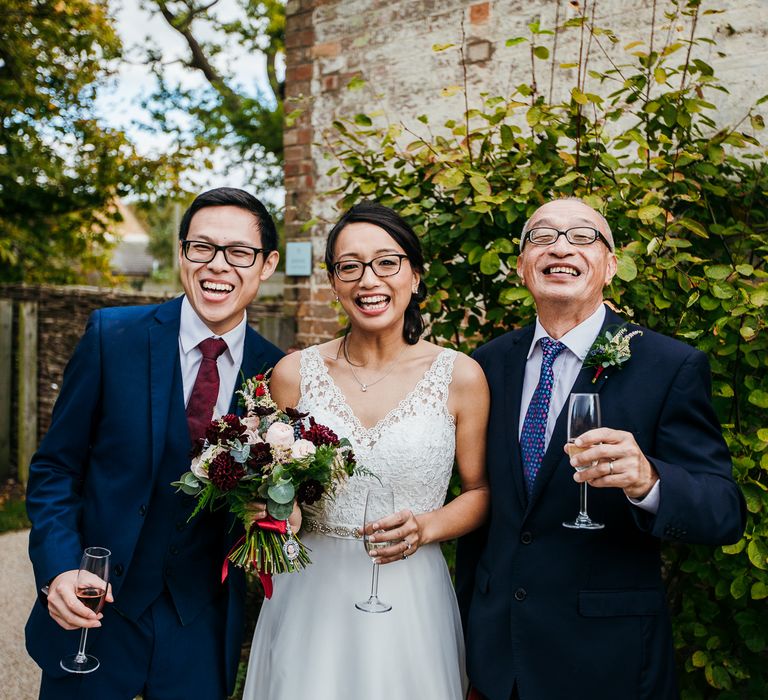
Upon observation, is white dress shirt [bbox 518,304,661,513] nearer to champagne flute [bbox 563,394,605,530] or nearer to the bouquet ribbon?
champagne flute [bbox 563,394,605,530]

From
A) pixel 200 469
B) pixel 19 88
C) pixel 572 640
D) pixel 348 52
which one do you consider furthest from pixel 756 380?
pixel 19 88

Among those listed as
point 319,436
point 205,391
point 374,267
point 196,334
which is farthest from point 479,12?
point 319,436

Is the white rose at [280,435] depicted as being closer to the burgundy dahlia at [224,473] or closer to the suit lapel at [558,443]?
the burgundy dahlia at [224,473]

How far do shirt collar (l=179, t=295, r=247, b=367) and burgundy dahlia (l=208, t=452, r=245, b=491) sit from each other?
54 cm

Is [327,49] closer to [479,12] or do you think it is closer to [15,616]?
[479,12]

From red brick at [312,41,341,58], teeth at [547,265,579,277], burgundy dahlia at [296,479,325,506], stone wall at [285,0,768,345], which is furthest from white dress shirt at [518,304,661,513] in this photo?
red brick at [312,41,341,58]

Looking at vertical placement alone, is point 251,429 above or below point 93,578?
above

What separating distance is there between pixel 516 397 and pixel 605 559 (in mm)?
584

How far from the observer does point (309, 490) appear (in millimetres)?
2336

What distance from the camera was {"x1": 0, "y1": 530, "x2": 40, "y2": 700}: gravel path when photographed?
422cm

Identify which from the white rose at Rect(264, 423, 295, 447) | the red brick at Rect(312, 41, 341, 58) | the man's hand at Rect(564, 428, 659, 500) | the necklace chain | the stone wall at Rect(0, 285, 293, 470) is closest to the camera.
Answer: the man's hand at Rect(564, 428, 659, 500)

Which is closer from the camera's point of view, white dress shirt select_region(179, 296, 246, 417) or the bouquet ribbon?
the bouquet ribbon

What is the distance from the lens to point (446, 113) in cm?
507

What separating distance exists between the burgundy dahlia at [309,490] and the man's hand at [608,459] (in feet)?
2.65
